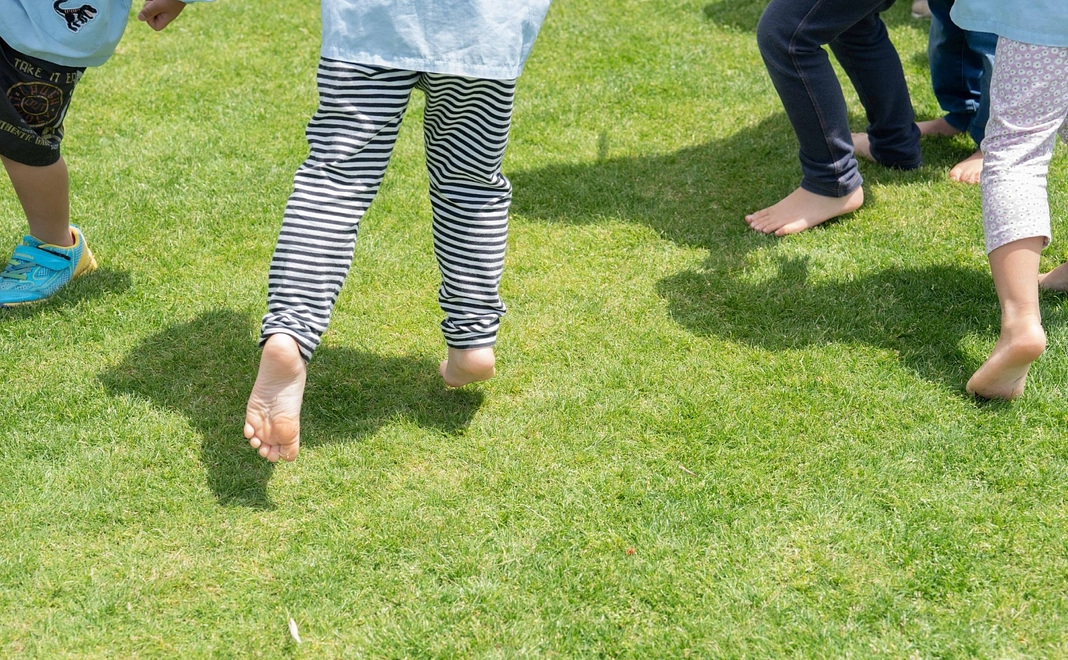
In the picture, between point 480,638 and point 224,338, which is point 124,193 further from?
point 480,638

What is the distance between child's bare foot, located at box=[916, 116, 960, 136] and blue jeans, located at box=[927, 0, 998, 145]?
0.02 m

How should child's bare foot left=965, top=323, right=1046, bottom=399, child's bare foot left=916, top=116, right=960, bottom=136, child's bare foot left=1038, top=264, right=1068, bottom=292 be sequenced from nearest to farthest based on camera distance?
1. child's bare foot left=965, top=323, right=1046, bottom=399
2. child's bare foot left=1038, top=264, right=1068, bottom=292
3. child's bare foot left=916, top=116, right=960, bottom=136

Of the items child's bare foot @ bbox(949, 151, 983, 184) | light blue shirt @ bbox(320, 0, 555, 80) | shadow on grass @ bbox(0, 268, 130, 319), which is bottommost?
shadow on grass @ bbox(0, 268, 130, 319)

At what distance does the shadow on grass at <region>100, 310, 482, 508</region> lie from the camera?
2.67 metres

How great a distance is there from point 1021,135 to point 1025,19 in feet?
0.97

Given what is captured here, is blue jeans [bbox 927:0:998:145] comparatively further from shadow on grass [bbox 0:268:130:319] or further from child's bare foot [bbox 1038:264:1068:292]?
shadow on grass [bbox 0:268:130:319]

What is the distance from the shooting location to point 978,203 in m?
3.75

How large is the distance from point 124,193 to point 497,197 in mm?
1944

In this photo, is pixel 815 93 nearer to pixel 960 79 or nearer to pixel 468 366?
pixel 960 79

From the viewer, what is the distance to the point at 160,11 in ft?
9.75

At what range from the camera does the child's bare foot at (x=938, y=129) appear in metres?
4.32

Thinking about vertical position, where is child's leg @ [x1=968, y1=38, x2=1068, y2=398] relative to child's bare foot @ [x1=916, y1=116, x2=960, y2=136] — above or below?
above

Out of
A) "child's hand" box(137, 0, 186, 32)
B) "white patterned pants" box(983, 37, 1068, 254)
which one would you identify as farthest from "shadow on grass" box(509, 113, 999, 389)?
"child's hand" box(137, 0, 186, 32)

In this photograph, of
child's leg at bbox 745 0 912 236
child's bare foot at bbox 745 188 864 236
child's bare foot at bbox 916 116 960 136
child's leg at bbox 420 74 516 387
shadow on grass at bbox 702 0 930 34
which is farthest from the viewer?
shadow on grass at bbox 702 0 930 34
